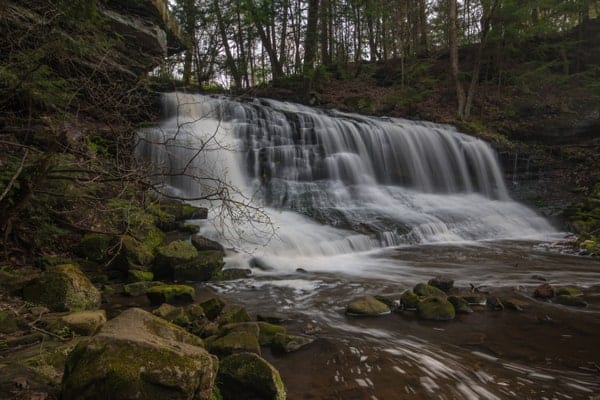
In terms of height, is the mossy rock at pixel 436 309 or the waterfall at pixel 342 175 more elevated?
the waterfall at pixel 342 175

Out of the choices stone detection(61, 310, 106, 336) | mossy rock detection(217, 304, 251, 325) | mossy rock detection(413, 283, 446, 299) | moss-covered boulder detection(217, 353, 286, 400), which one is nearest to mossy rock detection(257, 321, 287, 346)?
mossy rock detection(217, 304, 251, 325)

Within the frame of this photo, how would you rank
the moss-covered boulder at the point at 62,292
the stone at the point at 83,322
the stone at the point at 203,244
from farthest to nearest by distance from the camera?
1. the stone at the point at 203,244
2. the moss-covered boulder at the point at 62,292
3. the stone at the point at 83,322

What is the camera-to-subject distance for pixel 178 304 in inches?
213

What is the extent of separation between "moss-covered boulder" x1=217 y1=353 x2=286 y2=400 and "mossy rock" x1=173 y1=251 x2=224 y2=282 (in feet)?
12.7

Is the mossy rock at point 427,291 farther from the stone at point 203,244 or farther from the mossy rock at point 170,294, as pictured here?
the stone at point 203,244

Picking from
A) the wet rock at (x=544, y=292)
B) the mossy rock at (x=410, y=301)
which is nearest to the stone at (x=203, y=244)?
the mossy rock at (x=410, y=301)

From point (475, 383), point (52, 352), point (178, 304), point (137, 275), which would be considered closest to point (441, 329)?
point (475, 383)

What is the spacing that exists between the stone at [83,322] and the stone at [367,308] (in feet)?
9.48

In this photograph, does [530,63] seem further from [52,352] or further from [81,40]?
[52,352]

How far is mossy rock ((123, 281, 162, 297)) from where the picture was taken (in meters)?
5.75

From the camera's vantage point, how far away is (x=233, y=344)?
11.9 feet

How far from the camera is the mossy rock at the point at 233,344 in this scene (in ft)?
11.7

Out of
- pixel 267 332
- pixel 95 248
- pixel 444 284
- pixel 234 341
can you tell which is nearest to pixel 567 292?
pixel 444 284

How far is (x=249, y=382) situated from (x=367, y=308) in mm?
2569
